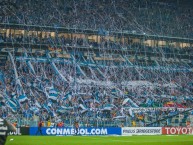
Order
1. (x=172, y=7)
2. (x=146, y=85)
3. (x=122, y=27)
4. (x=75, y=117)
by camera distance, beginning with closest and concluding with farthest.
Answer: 1. (x=75, y=117)
2. (x=146, y=85)
3. (x=122, y=27)
4. (x=172, y=7)

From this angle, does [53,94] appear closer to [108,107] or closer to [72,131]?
[108,107]

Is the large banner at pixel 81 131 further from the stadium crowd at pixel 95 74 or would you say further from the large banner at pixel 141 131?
the stadium crowd at pixel 95 74

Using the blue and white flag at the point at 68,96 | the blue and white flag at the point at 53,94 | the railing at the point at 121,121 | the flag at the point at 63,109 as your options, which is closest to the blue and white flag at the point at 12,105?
the railing at the point at 121,121

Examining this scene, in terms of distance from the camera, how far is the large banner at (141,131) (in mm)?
43438

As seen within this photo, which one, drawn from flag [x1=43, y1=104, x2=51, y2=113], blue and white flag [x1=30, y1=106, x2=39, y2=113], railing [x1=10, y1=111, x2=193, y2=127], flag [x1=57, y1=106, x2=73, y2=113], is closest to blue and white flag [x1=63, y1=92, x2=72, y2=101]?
flag [x1=57, y1=106, x2=73, y2=113]

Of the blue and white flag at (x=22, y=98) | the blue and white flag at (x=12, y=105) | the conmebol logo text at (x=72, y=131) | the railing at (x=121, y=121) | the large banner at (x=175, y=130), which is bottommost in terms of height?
the large banner at (x=175, y=130)

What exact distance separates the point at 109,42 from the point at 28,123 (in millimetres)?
29552

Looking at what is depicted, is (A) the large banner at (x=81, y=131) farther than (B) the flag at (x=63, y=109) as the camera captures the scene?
No

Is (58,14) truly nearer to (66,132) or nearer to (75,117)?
(75,117)

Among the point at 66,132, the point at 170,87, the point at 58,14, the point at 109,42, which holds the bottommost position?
the point at 66,132

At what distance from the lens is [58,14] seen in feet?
219

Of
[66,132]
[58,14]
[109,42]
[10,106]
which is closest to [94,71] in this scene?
[109,42]

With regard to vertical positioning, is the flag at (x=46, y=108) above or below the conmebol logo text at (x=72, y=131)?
above

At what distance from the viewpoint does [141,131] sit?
44375 millimetres
